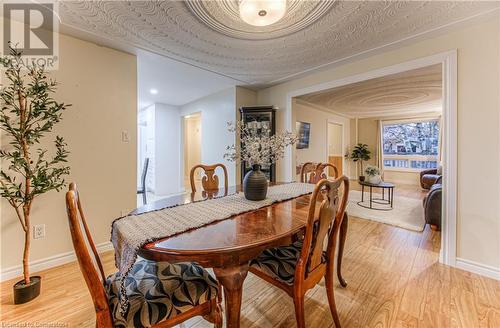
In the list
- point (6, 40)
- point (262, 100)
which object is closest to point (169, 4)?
point (6, 40)

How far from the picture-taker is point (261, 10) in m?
1.43

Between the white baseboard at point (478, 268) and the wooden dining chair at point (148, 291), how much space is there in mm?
2404

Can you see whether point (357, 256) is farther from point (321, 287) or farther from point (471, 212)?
point (471, 212)

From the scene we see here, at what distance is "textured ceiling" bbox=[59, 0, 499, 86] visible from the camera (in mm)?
1715

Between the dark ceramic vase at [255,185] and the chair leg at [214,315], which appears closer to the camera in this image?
the chair leg at [214,315]

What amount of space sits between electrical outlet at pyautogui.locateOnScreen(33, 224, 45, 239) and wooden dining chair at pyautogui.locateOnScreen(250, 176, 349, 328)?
2.15 m

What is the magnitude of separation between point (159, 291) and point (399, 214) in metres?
4.04

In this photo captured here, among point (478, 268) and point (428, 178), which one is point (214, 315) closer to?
point (478, 268)

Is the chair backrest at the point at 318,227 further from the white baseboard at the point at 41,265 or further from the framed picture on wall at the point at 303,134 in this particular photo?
the framed picture on wall at the point at 303,134

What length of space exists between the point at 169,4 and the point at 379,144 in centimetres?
771

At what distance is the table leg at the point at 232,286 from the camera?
965 mm

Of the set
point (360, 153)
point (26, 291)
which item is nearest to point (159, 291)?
point (26, 291)

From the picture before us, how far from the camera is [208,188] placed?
7.39 feet

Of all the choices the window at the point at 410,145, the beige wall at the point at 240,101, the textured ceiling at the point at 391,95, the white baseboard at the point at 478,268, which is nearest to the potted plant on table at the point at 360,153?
the window at the point at 410,145
